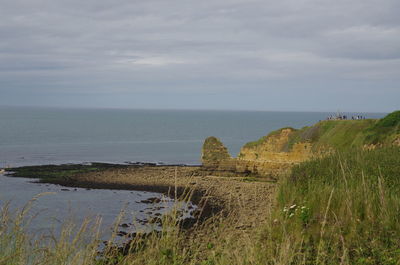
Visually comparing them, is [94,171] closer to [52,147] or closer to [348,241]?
[52,147]

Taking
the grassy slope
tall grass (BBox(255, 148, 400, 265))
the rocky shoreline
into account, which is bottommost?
the rocky shoreline

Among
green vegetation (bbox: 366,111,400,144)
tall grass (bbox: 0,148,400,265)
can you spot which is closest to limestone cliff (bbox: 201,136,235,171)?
green vegetation (bbox: 366,111,400,144)

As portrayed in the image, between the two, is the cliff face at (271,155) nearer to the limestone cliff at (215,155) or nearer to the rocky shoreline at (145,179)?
the rocky shoreline at (145,179)

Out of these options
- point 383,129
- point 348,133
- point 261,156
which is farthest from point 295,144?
A: point 383,129

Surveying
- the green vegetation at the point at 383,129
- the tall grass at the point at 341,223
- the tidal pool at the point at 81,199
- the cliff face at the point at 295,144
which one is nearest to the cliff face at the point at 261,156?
the cliff face at the point at 295,144

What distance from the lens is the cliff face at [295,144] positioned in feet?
113

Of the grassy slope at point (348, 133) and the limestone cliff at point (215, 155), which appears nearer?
the grassy slope at point (348, 133)

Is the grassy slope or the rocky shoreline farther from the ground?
the grassy slope

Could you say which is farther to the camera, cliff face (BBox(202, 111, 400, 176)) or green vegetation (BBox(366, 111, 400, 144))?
cliff face (BBox(202, 111, 400, 176))

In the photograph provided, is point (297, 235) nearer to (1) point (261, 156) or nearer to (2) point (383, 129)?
(2) point (383, 129)

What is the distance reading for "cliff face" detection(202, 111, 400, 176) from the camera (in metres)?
34.4

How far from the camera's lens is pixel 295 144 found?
42062 mm

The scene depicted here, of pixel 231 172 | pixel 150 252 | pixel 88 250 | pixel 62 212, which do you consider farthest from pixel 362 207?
pixel 231 172

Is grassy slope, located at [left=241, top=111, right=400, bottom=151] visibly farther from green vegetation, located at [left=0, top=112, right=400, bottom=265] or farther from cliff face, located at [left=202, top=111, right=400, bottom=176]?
green vegetation, located at [left=0, top=112, right=400, bottom=265]
